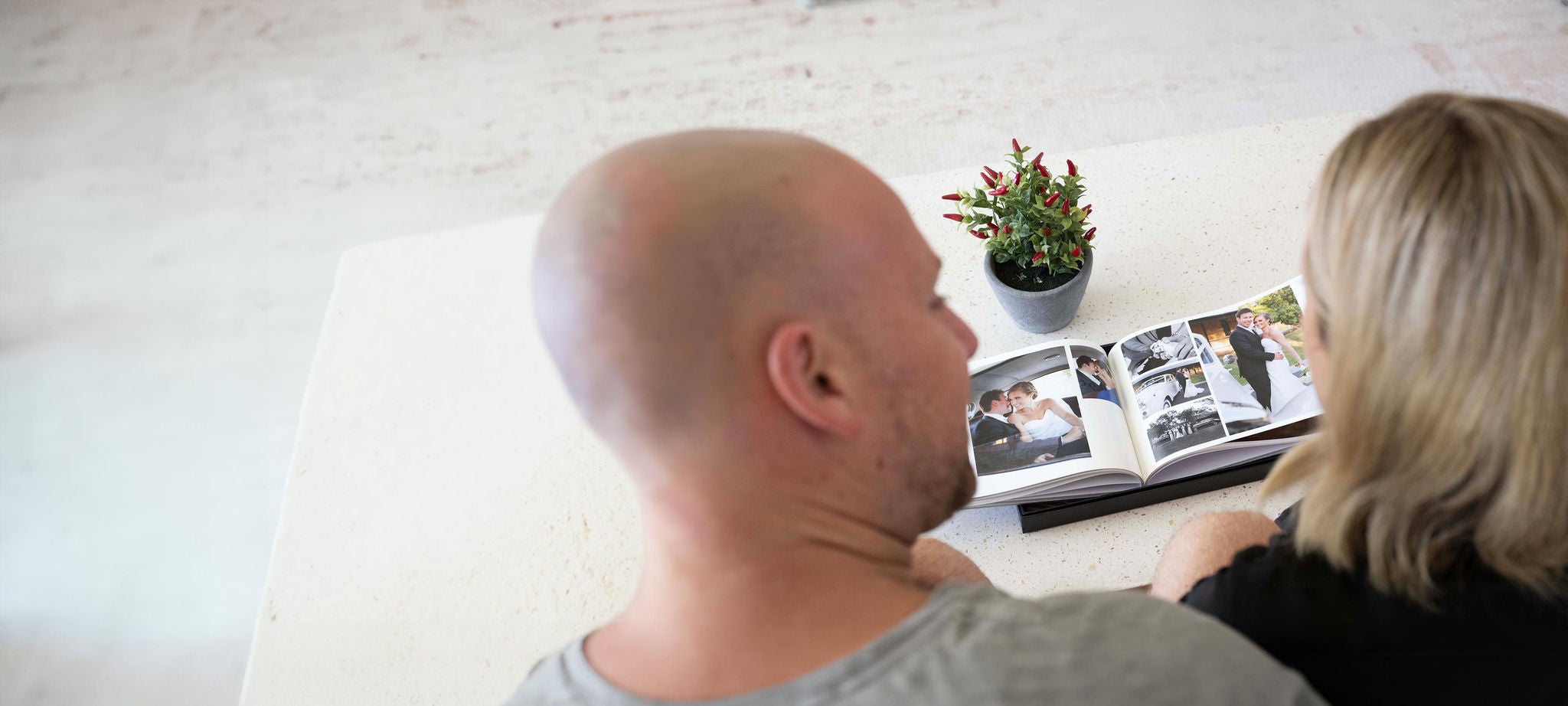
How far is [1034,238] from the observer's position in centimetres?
123

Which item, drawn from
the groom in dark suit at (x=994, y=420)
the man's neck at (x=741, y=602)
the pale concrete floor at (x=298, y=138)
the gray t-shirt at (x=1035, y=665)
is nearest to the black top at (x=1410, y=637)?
the gray t-shirt at (x=1035, y=665)

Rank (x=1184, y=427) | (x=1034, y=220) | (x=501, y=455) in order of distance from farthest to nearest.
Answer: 1. (x=501, y=455)
2. (x=1034, y=220)
3. (x=1184, y=427)

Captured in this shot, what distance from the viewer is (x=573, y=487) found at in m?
1.30

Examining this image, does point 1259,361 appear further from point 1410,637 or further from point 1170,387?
point 1410,637

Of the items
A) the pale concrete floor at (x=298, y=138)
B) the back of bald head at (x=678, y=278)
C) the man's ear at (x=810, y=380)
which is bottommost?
the pale concrete floor at (x=298, y=138)

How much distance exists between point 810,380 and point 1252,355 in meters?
0.71

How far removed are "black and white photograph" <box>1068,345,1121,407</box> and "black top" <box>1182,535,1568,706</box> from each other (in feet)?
1.30

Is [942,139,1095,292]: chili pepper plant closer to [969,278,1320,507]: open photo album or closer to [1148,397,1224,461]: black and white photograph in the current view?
[969,278,1320,507]: open photo album

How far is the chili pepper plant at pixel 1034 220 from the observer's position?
47.8 inches

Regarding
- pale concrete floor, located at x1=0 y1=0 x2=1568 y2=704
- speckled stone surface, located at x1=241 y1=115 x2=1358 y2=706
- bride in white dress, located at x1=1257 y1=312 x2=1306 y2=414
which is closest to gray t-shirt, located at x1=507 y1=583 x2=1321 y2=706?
speckled stone surface, located at x1=241 y1=115 x2=1358 y2=706

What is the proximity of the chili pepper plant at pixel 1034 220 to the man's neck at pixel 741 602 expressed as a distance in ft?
2.01

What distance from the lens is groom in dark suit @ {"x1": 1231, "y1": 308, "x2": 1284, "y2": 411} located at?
1141 mm

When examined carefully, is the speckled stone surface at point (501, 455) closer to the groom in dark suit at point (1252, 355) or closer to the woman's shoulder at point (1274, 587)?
the groom in dark suit at point (1252, 355)

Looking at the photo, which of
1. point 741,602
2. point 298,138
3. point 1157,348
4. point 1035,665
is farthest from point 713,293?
point 298,138
